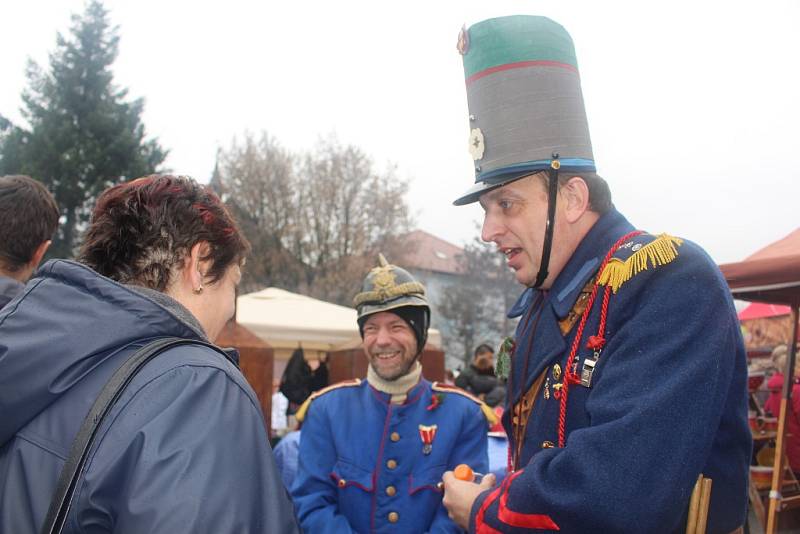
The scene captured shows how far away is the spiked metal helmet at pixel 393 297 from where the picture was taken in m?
3.34

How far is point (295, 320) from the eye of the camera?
8.81 m

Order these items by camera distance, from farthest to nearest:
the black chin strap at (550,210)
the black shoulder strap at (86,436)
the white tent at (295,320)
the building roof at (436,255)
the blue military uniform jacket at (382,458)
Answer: the building roof at (436,255) < the white tent at (295,320) < the blue military uniform jacket at (382,458) < the black chin strap at (550,210) < the black shoulder strap at (86,436)

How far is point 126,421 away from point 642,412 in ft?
3.50

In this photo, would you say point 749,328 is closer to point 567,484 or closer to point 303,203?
point 567,484

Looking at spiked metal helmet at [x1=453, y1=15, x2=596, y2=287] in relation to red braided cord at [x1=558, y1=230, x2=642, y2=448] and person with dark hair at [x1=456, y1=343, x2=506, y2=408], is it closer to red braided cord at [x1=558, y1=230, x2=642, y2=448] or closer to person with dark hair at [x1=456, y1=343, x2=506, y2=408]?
red braided cord at [x1=558, y1=230, x2=642, y2=448]

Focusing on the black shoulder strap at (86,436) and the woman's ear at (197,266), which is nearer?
the black shoulder strap at (86,436)

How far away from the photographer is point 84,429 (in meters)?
1.24

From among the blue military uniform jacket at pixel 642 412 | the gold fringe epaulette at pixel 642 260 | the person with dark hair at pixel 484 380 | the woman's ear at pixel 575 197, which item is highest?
the woman's ear at pixel 575 197

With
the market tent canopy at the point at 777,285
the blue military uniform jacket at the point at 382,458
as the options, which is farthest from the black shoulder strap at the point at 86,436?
the market tent canopy at the point at 777,285

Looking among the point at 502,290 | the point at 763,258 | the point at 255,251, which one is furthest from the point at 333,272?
the point at 763,258

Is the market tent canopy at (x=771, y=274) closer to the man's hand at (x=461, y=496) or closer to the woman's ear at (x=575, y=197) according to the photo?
the woman's ear at (x=575, y=197)

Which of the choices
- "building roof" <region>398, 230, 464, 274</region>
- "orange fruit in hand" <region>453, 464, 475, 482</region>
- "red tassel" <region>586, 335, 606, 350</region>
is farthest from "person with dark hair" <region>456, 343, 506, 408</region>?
"building roof" <region>398, 230, 464, 274</region>

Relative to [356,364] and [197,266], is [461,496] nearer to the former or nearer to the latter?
[197,266]

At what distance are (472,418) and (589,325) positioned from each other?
5.02ft
